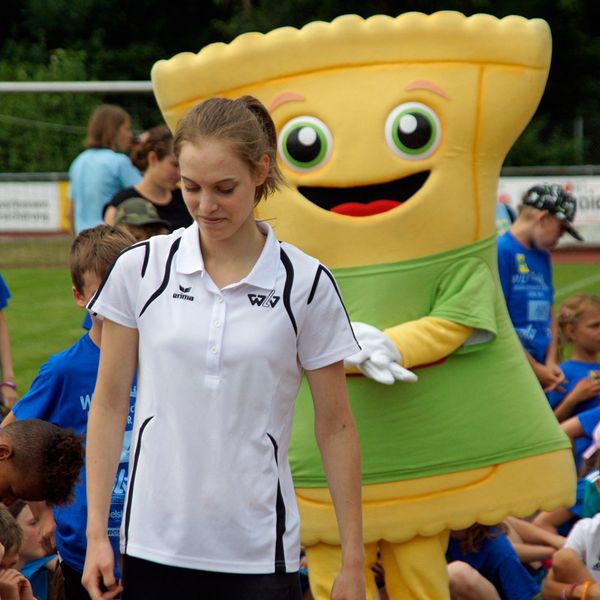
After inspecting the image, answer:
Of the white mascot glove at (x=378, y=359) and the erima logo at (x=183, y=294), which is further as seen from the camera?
the white mascot glove at (x=378, y=359)

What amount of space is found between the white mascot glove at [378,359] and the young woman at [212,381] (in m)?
1.20

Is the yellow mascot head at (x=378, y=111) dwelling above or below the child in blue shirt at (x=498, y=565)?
above

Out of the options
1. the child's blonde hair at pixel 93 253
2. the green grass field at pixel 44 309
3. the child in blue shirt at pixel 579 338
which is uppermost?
the child's blonde hair at pixel 93 253

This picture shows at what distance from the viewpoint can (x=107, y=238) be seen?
3.71m

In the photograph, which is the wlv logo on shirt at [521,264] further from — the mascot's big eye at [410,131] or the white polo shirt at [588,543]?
the mascot's big eye at [410,131]

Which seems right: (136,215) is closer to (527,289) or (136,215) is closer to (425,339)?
(425,339)

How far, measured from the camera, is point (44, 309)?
43.6ft

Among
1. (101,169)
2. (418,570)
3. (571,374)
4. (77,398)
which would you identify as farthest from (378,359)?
(101,169)

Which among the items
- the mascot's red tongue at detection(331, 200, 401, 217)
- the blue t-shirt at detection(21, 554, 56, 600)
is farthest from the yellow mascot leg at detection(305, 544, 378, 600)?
the mascot's red tongue at detection(331, 200, 401, 217)

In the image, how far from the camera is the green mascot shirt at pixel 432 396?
4008 mm

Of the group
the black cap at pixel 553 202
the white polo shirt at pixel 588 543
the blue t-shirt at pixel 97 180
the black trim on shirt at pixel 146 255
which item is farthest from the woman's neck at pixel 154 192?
the black trim on shirt at pixel 146 255

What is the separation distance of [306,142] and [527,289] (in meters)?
2.34

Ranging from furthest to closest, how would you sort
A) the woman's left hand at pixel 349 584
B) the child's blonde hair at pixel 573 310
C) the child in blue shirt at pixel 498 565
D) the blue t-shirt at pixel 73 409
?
the child's blonde hair at pixel 573 310 < the child in blue shirt at pixel 498 565 < the blue t-shirt at pixel 73 409 < the woman's left hand at pixel 349 584

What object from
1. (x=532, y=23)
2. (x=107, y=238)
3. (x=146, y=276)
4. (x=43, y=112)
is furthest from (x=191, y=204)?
(x=43, y=112)
